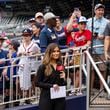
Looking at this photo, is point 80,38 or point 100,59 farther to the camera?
point 80,38

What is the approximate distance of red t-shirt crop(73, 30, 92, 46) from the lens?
7.43m

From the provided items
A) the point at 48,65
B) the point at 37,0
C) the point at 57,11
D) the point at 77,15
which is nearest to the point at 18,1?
the point at 37,0

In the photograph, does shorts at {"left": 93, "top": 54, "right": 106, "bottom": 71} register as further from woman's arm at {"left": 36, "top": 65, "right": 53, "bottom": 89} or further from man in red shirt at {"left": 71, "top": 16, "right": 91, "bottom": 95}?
woman's arm at {"left": 36, "top": 65, "right": 53, "bottom": 89}

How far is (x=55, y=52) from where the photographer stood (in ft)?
18.7

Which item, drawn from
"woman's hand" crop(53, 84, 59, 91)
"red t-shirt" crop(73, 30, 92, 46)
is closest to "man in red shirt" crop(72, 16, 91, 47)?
"red t-shirt" crop(73, 30, 92, 46)

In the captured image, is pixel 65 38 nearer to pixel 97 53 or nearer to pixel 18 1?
pixel 97 53

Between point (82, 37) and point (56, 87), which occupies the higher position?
point (82, 37)

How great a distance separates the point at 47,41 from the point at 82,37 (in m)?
0.82

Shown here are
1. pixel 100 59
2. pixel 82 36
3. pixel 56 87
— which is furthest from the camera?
pixel 82 36

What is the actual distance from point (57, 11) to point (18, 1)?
3.56 meters

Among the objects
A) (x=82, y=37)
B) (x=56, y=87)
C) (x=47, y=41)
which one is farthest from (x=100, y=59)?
(x=56, y=87)

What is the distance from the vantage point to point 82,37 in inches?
293

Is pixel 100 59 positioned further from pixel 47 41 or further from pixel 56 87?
pixel 56 87

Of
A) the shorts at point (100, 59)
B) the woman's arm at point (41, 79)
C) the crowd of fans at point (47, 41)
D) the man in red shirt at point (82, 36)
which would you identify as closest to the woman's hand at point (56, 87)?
the woman's arm at point (41, 79)
